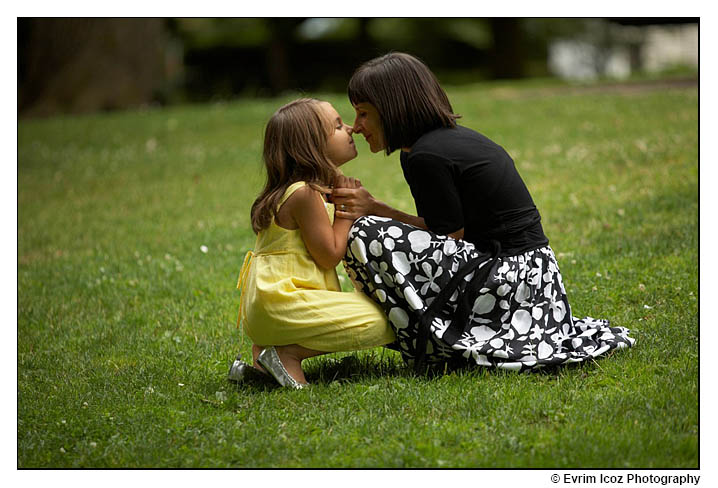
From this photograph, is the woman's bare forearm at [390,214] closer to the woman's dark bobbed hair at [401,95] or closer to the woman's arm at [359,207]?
the woman's arm at [359,207]

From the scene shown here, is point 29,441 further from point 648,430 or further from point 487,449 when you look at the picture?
point 648,430

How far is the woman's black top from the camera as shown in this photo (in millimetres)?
3568

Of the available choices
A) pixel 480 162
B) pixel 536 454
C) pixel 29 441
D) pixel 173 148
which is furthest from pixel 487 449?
pixel 173 148

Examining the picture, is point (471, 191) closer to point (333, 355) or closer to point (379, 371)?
point (379, 371)

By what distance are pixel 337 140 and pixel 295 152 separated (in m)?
0.21

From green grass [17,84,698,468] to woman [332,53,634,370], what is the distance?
175mm

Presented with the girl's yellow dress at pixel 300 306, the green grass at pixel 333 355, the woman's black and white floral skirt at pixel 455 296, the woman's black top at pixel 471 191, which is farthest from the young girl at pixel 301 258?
the woman's black top at pixel 471 191

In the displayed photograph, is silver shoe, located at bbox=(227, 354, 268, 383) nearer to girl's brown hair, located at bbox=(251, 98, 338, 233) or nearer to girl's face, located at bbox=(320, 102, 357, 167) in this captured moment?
girl's brown hair, located at bbox=(251, 98, 338, 233)

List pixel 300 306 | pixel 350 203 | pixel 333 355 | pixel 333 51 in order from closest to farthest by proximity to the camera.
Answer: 1. pixel 300 306
2. pixel 350 203
3. pixel 333 355
4. pixel 333 51

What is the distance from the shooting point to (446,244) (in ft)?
11.9

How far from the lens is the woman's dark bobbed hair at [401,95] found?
3.63m

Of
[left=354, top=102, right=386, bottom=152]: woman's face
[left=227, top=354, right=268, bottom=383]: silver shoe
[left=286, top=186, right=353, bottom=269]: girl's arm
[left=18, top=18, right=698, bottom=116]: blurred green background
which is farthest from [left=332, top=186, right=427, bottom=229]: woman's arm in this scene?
[left=18, top=18, right=698, bottom=116]: blurred green background

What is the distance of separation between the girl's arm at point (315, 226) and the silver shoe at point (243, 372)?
2.10 feet

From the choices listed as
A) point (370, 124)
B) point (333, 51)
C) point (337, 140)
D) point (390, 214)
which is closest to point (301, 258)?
point (390, 214)
